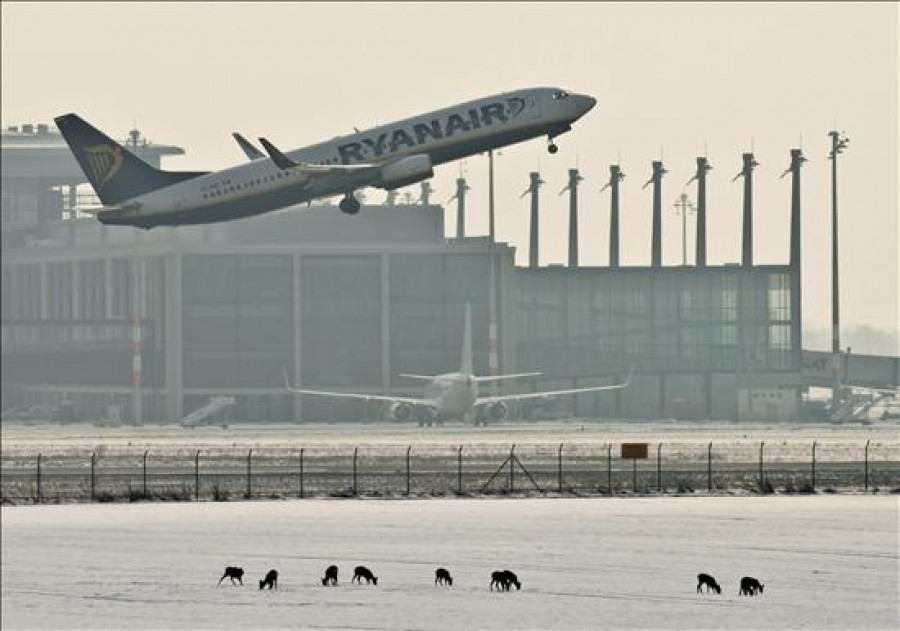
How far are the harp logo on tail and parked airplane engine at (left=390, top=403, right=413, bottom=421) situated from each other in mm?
48049

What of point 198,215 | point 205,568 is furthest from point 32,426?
point 205,568

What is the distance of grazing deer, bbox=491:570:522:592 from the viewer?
258 feet

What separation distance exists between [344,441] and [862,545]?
70.2m

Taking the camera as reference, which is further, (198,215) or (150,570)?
(198,215)

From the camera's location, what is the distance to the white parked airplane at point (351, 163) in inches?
5098

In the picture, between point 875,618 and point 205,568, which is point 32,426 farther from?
point 875,618

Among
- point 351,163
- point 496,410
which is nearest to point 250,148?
point 351,163

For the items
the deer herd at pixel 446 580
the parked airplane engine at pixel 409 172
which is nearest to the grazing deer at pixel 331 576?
the deer herd at pixel 446 580

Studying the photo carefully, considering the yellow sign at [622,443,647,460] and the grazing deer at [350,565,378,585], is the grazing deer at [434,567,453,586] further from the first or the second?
the yellow sign at [622,443,647,460]

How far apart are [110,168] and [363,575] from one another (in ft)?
226

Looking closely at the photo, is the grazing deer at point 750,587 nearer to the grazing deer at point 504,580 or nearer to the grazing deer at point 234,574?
the grazing deer at point 504,580

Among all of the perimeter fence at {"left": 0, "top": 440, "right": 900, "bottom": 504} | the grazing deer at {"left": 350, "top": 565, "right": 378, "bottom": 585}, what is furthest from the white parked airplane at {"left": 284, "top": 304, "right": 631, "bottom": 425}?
the grazing deer at {"left": 350, "top": 565, "right": 378, "bottom": 585}

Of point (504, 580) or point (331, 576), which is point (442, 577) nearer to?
point (504, 580)

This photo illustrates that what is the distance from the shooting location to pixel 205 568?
87.5 m
